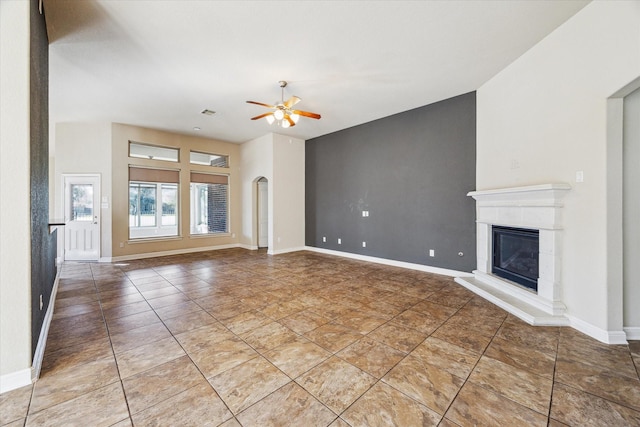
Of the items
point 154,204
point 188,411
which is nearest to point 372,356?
point 188,411

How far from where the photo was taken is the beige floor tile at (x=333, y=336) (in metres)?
2.39

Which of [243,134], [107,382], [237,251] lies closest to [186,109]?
[243,134]

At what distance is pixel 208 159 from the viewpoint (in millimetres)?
7934

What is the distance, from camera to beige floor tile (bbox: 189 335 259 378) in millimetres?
2045

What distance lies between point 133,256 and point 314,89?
6.01m

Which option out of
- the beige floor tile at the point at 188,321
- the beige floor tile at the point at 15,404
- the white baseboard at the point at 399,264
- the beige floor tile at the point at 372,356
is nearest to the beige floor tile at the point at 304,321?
the beige floor tile at the point at 372,356

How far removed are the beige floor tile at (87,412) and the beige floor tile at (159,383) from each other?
0.06 meters

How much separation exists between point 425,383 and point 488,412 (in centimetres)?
39

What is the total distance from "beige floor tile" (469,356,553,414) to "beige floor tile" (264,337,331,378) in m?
1.19

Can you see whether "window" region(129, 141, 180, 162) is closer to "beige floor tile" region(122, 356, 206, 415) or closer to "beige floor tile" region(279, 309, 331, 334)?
"beige floor tile" region(279, 309, 331, 334)

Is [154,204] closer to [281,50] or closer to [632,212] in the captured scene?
[281,50]

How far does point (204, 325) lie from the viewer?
→ 9.22 feet

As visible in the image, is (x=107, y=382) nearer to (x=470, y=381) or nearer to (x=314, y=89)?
(x=470, y=381)

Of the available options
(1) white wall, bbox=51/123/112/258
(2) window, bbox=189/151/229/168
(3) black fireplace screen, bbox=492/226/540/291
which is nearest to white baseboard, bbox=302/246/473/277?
(3) black fireplace screen, bbox=492/226/540/291
